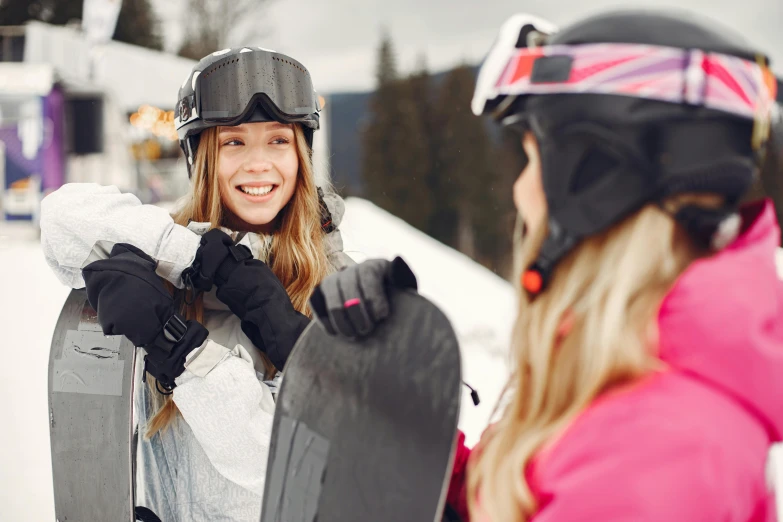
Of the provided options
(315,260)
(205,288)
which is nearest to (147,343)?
(205,288)

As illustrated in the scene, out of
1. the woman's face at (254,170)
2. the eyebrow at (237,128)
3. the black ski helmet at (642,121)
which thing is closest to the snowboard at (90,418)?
the woman's face at (254,170)

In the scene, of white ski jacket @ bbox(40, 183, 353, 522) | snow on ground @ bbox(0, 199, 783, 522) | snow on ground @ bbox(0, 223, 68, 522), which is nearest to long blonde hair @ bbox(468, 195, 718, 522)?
snow on ground @ bbox(0, 199, 783, 522)

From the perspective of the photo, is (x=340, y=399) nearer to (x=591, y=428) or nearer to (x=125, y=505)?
(x=591, y=428)

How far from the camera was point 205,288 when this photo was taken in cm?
166

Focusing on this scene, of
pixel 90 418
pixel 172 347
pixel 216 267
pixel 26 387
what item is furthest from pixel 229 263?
pixel 26 387

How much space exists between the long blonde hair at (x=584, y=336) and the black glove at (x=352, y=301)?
31cm

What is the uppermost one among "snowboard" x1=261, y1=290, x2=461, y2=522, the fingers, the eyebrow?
the eyebrow

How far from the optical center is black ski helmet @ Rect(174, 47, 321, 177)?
1.84 metres

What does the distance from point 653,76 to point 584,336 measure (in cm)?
34

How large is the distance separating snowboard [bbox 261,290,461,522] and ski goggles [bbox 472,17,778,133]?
41 cm

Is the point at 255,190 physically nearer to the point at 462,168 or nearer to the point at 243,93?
the point at 243,93

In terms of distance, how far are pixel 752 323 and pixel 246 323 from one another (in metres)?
1.25

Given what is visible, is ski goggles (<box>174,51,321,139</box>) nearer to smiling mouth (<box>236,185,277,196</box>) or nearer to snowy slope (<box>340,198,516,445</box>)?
smiling mouth (<box>236,185,277,196</box>)

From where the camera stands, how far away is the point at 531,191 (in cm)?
94
